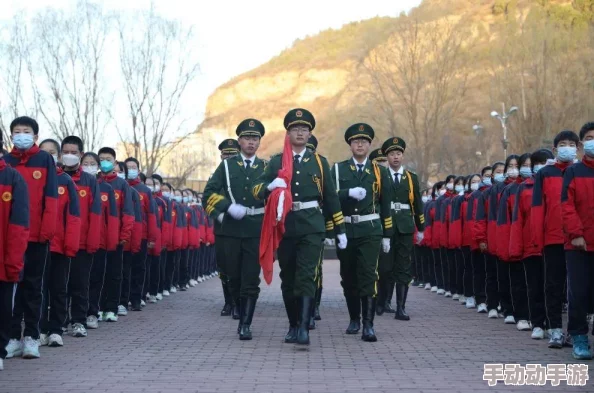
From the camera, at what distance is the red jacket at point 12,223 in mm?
9039

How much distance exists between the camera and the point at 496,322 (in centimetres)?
1402

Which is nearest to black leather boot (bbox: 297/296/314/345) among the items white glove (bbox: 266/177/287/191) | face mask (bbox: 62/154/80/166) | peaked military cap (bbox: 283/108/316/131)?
white glove (bbox: 266/177/287/191)

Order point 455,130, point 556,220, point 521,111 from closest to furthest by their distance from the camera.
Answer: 1. point 556,220
2. point 521,111
3. point 455,130

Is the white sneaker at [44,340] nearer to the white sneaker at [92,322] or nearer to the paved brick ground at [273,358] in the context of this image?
the paved brick ground at [273,358]

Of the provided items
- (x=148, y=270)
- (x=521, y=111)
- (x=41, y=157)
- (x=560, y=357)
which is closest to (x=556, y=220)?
(x=560, y=357)

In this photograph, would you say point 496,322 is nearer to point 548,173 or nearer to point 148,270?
point 548,173

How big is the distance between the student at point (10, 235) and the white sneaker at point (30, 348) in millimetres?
525

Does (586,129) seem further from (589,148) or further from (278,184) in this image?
(278,184)

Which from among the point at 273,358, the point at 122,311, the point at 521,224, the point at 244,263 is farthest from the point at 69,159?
the point at 521,224

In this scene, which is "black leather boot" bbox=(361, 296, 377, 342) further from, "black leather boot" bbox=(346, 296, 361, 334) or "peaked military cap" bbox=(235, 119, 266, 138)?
"peaked military cap" bbox=(235, 119, 266, 138)

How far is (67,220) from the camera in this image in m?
10.9

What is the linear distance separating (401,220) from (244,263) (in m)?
3.72

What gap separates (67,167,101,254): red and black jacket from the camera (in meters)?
12.0

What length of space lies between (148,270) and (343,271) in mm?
6955
